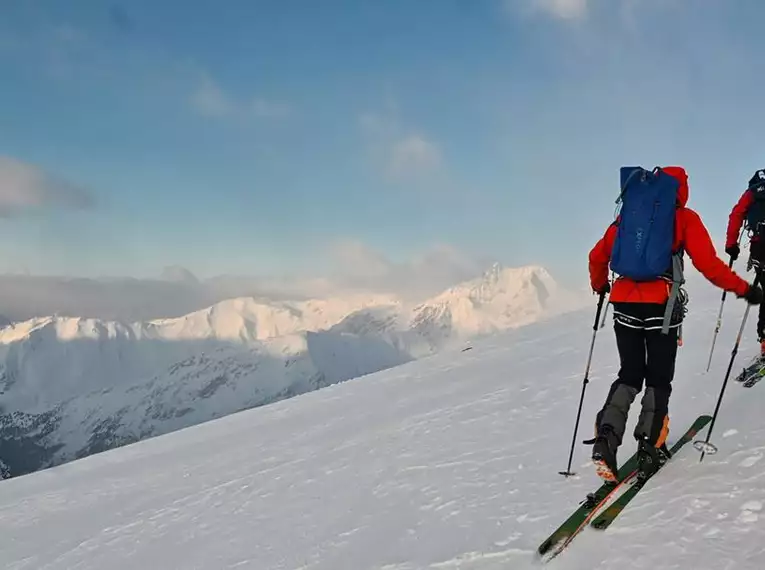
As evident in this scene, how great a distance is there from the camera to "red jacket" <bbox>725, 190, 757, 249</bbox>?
28.7 ft

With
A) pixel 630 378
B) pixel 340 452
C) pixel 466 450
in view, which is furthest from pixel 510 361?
pixel 630 378

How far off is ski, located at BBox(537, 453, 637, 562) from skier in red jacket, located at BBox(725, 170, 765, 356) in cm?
451

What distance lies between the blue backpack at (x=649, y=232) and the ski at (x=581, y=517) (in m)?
1.48

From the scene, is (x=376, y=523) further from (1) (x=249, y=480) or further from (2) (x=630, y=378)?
(1) (x=249, y=480)

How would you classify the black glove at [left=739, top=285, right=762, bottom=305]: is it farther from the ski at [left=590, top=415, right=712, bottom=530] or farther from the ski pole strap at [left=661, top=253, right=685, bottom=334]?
the ski at [left=590, top=415, right=712, bottom=530]

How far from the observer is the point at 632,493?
17.7 feet

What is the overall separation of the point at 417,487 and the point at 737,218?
612cm

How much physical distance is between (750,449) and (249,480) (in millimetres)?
8110

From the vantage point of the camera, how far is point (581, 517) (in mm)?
5145

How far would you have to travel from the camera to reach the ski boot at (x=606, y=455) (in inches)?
214

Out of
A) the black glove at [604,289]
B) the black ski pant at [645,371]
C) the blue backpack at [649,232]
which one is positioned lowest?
the black ski pant at [645,371]

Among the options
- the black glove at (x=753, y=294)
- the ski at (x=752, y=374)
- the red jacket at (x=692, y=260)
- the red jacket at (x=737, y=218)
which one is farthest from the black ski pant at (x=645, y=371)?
the red jacket at (x=737, y=218)

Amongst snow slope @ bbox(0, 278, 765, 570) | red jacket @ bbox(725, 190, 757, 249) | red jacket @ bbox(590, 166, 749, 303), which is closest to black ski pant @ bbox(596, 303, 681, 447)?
red jacket @ bbox(590, 166, 749, 303)

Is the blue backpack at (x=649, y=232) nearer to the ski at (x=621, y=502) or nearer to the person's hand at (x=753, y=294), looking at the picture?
the person's hand at (x=753, y=294)
